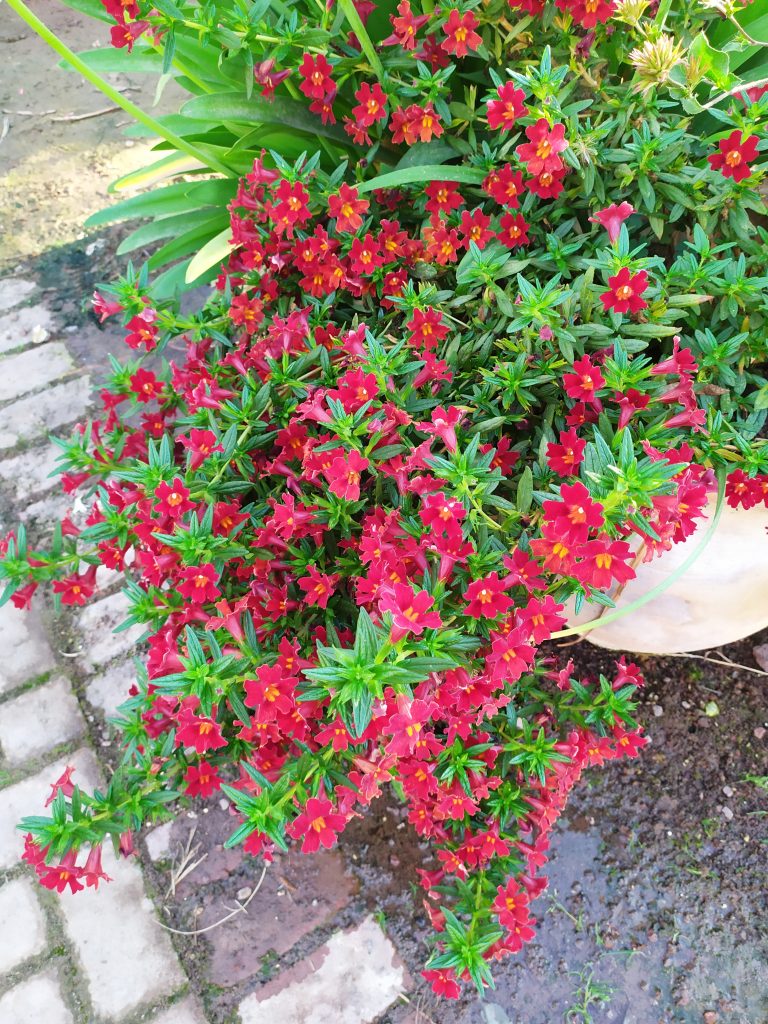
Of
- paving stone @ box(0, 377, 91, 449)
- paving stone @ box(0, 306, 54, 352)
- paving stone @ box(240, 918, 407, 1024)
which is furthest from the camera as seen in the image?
paving stone @ box(0, 306, 54, 352)

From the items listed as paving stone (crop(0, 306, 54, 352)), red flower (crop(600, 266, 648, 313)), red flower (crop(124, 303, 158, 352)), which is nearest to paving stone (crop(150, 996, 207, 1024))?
red flower (crop(124, 303, 158, 352))

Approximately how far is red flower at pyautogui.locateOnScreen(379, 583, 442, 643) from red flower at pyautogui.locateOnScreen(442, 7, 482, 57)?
108cm

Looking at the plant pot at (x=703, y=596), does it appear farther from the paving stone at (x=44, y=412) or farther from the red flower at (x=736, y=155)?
the paving stone at (x=44, y=412)

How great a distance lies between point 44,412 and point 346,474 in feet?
5.66

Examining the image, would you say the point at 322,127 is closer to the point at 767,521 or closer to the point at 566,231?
the point at 566,231

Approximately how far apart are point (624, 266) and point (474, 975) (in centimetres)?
127

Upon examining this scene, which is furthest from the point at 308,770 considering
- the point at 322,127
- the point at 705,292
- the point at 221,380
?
the point at 322,127

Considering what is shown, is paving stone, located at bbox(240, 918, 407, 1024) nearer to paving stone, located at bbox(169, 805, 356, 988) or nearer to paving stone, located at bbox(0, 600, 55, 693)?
paving stone, located at bbox(169, 805, 356, 988)

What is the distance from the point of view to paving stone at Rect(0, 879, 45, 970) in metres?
1.73

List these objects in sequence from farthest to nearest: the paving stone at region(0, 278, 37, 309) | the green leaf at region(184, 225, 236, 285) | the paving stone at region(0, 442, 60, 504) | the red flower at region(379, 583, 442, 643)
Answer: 1. the paving stone at region(0, 278, 37, 309)
2. the paving stone at region(0, 442, 60, 504)
3. the green leaf at region(184, 225, 236, 285)
4. the red flower at region(379, 583, 442, 643)

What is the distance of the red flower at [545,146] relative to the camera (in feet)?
4.53

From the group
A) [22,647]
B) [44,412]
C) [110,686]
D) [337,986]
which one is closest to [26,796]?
[110,686]

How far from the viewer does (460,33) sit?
1.51 meters

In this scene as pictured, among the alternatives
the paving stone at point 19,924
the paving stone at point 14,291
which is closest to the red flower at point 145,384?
the paving stone at point 19,924
